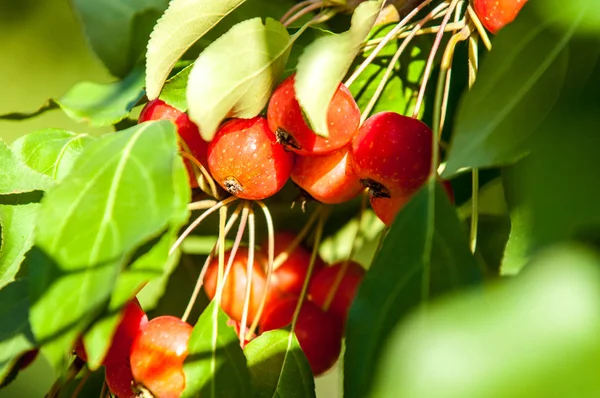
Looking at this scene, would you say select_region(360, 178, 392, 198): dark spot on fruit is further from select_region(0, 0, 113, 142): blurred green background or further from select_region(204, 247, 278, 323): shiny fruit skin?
select_region(0, 0, 113, 142): blurred green background

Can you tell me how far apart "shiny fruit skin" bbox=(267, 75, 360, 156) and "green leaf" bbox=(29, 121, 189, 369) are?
10 cm

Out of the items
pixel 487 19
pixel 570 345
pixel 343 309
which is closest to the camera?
pixel 570 345

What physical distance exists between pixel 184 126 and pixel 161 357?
20 cm

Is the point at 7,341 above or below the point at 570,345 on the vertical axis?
below

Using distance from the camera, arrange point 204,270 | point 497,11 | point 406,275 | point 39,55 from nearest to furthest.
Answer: point 406,275 → point 497,11 → point 204,270 → point 39,55

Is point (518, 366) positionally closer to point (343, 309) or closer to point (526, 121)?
point (526, 121)

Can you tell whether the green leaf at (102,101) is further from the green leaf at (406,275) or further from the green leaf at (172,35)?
the green leaf at (406,275)

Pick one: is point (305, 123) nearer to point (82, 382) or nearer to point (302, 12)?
point (302, 12)

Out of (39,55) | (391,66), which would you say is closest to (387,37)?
(391,66)

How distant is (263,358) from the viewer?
651mm

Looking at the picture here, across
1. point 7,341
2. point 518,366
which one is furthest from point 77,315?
point 518,366

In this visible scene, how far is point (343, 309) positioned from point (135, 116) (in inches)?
12.9

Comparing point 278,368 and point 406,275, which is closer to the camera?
point 406,275

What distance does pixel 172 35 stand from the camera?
2.10 ft
